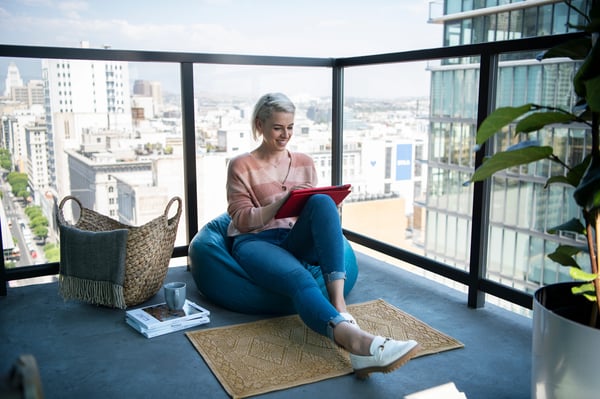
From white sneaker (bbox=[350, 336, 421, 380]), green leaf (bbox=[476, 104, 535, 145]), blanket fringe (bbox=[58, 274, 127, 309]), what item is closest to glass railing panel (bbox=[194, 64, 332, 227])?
blanket fringe (bbox=[58, 274, 127, 309])

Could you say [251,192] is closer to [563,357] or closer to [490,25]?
[563,357]

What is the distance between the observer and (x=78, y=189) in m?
2.98

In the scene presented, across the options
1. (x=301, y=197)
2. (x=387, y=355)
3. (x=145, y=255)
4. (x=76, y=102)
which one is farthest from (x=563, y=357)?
(x=76, y=102)

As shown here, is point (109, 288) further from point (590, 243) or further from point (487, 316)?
point (590, 243)

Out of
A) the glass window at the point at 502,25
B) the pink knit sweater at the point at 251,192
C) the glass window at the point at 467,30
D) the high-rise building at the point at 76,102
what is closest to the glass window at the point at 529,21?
the glass window at the point at 502,25

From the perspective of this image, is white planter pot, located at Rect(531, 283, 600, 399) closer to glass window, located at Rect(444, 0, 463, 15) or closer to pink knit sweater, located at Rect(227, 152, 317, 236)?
pink knit sweater, located at Rect(227, 152, 317, 236)

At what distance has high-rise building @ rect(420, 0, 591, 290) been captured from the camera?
8.09ft

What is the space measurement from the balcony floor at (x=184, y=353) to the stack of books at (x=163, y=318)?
0.03m

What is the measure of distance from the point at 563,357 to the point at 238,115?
94.9 inches

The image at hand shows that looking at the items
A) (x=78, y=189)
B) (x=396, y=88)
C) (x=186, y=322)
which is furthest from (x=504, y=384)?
(x=78, y=189)

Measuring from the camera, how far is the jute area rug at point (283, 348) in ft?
6.19

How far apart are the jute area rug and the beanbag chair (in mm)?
84

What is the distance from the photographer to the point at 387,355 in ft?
5.81

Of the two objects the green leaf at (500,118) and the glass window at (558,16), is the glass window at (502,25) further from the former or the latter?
the green leaf at (500,118)
